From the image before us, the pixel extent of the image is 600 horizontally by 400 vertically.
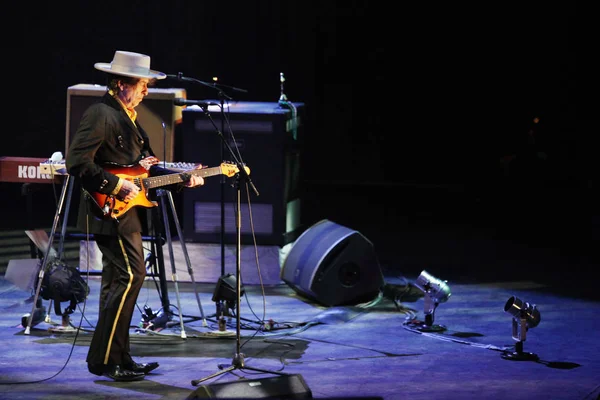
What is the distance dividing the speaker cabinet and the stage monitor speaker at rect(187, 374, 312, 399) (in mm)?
4116

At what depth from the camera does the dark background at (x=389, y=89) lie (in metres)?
11.4

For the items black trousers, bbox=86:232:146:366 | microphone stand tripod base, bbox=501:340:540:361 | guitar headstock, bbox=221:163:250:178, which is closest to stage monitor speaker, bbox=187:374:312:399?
black trousers, bbox=86:232:146:366

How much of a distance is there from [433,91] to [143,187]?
7.83 meters

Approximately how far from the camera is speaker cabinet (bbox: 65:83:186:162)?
8062mm

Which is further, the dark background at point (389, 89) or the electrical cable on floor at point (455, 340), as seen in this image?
the dark background at point (389, 89)

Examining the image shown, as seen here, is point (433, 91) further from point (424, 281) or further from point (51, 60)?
point (424, 281)

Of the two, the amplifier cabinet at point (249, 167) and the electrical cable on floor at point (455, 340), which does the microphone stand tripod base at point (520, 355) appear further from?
the amplifier cabinet at point (249, 167)

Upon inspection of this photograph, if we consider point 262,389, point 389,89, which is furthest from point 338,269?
point 389,89

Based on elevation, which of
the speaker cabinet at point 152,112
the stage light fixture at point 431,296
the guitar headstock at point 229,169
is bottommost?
the stage light fixture at point 431,296

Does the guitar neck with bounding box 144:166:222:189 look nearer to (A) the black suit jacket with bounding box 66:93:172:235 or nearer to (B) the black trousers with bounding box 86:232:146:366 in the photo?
(A) the black suit jacket with bounding box 66:93:172:235

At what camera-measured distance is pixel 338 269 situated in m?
7.44

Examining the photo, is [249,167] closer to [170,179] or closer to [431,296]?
[431,296]

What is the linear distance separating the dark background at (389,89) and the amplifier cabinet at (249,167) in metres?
2.43

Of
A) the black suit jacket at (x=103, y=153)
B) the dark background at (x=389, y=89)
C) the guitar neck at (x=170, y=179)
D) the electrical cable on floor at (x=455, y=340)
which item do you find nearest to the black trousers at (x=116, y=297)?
the black suit jacket at (x=103, y=153)
